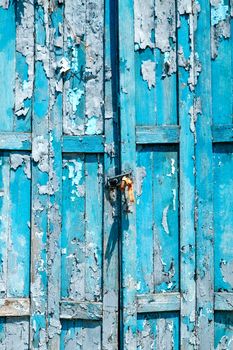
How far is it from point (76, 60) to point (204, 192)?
0.79m

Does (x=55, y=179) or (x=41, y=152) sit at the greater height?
(x=41, y=152)

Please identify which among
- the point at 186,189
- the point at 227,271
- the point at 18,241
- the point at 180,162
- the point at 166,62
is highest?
the point at 166,62

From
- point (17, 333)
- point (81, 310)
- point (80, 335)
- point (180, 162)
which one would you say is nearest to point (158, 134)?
point (180, 162)

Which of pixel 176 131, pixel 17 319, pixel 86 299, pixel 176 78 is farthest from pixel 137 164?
pixel 17 319

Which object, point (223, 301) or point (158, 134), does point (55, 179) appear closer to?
point (158, 134)

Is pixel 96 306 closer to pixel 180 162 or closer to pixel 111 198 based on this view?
pixel 111 198

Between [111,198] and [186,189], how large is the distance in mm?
324

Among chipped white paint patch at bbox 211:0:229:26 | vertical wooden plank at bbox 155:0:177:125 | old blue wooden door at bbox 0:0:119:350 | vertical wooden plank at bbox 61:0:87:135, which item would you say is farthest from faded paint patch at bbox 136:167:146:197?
chipped white paint patch at bbox 211:0:229:26

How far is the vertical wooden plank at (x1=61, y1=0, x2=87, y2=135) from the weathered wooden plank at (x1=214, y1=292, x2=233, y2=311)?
950 mm

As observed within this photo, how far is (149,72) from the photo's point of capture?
304 centimetres

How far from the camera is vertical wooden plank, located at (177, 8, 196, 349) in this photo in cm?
301

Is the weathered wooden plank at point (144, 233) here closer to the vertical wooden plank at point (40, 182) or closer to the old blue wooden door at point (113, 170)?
the old blue wooden door at point (113, 170)

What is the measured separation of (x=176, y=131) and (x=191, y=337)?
884 millimetres

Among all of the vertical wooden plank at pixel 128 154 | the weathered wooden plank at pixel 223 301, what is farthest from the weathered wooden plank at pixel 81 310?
the weathered wooden plank at pixel 223 301
